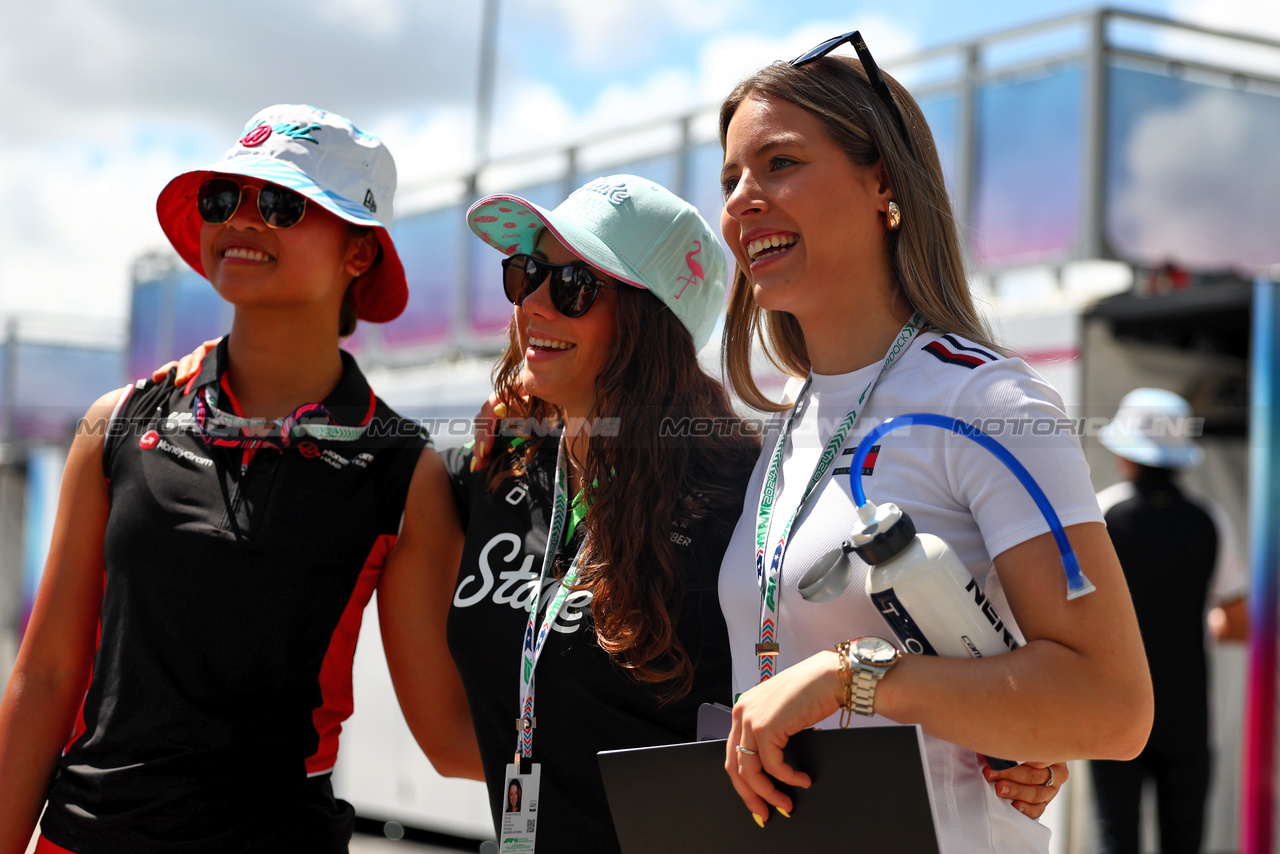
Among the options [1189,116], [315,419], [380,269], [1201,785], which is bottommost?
[1201,785]

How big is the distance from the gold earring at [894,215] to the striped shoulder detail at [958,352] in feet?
0.68

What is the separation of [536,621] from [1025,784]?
3.08 ft

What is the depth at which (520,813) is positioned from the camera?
210 centimetres

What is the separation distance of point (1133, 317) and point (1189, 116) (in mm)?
1216

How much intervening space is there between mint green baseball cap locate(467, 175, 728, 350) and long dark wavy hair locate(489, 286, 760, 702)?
55mm

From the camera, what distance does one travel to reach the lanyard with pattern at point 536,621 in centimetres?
210

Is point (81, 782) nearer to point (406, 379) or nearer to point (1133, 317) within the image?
point (1133, 317)

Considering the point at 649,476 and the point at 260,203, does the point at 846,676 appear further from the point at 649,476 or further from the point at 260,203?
the point at 260,203

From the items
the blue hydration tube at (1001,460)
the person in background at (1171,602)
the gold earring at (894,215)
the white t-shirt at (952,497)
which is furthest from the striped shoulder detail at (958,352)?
the person in background at (1171,602)

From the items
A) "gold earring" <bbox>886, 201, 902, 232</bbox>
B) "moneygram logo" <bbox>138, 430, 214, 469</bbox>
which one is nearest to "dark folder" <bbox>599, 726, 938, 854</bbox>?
"gold earring" <bbox>886, 201, 902, 232</bbox>

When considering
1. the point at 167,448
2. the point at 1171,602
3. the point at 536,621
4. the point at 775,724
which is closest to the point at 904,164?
the point at 775,724

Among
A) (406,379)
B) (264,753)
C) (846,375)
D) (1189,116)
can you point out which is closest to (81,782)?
(264,753)

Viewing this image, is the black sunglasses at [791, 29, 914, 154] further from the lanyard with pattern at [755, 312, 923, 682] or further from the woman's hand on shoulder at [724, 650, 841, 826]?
the woman's hand on shoulder at [724, 650, 841, 826]

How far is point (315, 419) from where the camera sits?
7.54ft
